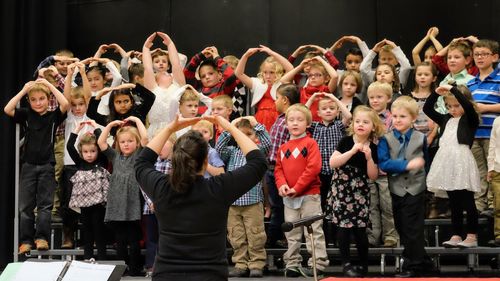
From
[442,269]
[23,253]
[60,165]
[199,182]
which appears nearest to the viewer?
[199,182]

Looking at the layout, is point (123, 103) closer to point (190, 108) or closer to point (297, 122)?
point (190, 108)

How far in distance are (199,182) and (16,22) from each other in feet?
18.1

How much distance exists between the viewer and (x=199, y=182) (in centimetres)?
396

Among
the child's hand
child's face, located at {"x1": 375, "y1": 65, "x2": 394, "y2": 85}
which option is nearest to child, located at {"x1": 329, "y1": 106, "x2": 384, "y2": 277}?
the child's hand

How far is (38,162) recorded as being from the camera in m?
7.11

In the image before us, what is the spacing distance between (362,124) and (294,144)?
60cm

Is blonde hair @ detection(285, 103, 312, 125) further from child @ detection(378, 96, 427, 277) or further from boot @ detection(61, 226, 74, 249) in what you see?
boot @ detection(61, 226, 74, 249)

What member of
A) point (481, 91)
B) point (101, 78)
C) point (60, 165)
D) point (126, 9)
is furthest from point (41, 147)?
point (481, 91)

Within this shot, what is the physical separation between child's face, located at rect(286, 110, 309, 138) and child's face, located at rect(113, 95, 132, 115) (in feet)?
5.10

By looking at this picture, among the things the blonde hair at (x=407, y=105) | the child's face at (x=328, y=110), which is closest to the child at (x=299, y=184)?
the child's face at (x=328, y=110)

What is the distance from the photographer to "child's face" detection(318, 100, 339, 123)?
6656mm

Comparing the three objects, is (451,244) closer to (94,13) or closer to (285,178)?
(285,178)

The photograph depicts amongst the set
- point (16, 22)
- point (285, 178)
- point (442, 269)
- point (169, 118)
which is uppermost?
point (16, 22)

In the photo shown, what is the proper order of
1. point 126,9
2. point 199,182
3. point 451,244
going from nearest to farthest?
point 199,182 → point 451,244 → point 126,9
